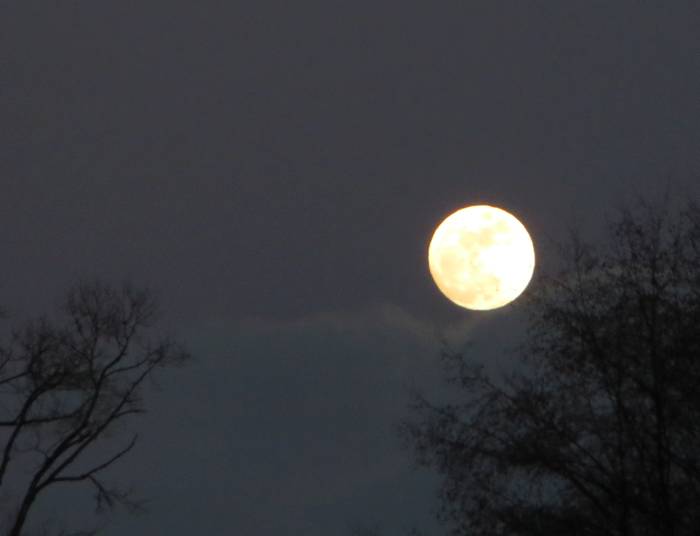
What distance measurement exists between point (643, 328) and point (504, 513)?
3.22 m

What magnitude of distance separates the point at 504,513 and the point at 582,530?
110cm

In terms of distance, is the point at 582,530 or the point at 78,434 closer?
the point at 582,530

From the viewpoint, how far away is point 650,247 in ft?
70.8

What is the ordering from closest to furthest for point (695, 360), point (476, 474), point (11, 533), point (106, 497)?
point (695, 360)
point (476, 474)
point (11, 533)
point (106, 497)

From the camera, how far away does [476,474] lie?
2181cm

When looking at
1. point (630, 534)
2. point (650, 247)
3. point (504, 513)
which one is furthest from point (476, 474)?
point (650, 247)

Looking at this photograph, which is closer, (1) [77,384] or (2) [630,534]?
(2) [630,534]

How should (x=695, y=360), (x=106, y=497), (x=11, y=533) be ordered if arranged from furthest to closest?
(x=106, y=497)
(x=11, y=533)
(x=695, y=360)

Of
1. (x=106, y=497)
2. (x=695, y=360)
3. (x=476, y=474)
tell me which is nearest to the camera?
(x=695, y=360)

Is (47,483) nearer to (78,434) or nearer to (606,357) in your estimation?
(78,434)

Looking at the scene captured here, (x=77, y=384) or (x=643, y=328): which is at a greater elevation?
(x=77, y=384)

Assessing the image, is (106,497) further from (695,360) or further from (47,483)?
(695,360)

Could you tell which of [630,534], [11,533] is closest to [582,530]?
[630,534]

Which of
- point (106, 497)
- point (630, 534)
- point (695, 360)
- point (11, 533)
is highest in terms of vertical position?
point (106, 497)
